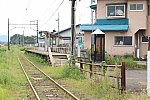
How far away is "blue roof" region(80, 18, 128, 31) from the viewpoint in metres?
38.3

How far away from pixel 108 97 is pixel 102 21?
27.3 meters

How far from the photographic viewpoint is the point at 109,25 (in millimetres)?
38812

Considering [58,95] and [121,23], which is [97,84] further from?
[121,23]

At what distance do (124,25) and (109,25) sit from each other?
1.56 m

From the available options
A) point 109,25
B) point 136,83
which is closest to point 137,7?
point 109,25

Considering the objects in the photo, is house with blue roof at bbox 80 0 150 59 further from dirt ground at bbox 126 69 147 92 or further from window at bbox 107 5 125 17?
dirt ground at bbox 126 69 147 92

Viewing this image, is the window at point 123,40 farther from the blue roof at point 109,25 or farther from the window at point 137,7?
the window at point 137,7

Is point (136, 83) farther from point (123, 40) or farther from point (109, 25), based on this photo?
point (109, 25)

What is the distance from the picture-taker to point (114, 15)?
128ft

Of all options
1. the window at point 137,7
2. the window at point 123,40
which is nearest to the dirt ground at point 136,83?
the window at point 123,40

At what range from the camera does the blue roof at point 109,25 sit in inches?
1508

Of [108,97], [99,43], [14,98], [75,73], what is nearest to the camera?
[108,97]

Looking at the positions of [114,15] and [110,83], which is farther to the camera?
[114,15]

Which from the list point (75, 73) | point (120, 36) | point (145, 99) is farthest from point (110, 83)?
point (120, 36)
